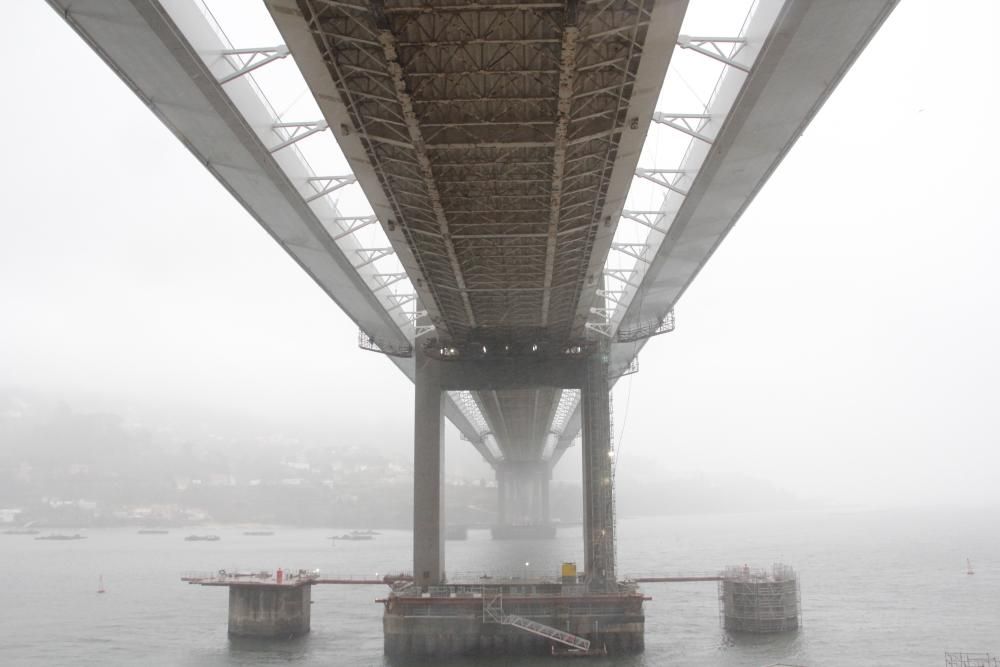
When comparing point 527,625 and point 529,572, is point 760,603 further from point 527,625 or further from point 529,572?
point 529,572

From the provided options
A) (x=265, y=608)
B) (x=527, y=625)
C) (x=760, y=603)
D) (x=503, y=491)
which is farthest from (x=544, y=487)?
(x=527, y=625)

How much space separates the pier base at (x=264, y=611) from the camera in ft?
158

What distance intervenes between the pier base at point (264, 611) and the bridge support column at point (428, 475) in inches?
Result: 334

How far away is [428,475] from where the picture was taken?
47.1 meters

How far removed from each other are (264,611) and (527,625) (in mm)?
16567

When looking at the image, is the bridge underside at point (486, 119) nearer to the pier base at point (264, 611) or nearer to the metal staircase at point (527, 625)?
the metal staircase at point (527, 625)

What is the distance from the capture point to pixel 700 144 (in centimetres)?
2578

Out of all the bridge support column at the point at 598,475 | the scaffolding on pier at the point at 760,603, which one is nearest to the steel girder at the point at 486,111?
the bridge support column at the point at 598,475

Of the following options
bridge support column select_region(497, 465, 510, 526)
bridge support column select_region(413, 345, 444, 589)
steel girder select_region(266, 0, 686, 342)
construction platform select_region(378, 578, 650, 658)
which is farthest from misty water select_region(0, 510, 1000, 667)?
bridge support column select_region(497, 465, 510, 526)

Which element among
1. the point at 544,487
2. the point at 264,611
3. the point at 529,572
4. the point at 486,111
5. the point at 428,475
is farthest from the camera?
the point at 544,487

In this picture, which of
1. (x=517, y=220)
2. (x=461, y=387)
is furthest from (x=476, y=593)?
(x=517, y=220)

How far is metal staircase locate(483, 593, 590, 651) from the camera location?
131ft

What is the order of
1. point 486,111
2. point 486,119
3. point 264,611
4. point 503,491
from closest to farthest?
point 486,111 → point 486,119 → point 264,611 → point 503,491

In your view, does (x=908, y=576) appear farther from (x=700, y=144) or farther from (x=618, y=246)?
(x=700, y=144)
